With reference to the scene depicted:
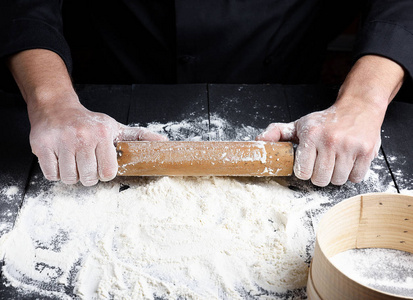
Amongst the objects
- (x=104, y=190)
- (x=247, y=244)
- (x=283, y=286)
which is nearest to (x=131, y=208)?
(x=104, y=190)

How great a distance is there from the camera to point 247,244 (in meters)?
1.13

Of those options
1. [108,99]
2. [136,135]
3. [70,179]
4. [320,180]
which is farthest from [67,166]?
[320,180]

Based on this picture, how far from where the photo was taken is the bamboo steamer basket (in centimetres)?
86

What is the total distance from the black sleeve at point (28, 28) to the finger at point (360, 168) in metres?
0.96

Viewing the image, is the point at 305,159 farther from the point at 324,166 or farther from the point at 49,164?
the point at 49,164

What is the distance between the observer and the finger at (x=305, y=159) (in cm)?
127

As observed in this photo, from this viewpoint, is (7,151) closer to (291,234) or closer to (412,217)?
(291,234)

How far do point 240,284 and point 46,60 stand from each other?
36.7 inches

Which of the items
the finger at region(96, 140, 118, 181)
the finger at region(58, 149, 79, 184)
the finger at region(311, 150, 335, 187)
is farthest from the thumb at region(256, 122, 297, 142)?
the finger at region(58, 149, 79, 184)

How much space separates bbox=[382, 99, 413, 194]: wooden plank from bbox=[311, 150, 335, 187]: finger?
0.69 feet

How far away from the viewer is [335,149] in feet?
4.14

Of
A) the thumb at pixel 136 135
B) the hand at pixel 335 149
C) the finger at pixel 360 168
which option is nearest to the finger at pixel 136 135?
the thumb at pixel 136 135

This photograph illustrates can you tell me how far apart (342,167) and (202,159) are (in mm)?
378

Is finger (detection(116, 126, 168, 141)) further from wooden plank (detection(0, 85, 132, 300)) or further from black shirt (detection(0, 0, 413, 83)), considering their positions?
black shirt (detection(0, 0, 413, 83))
